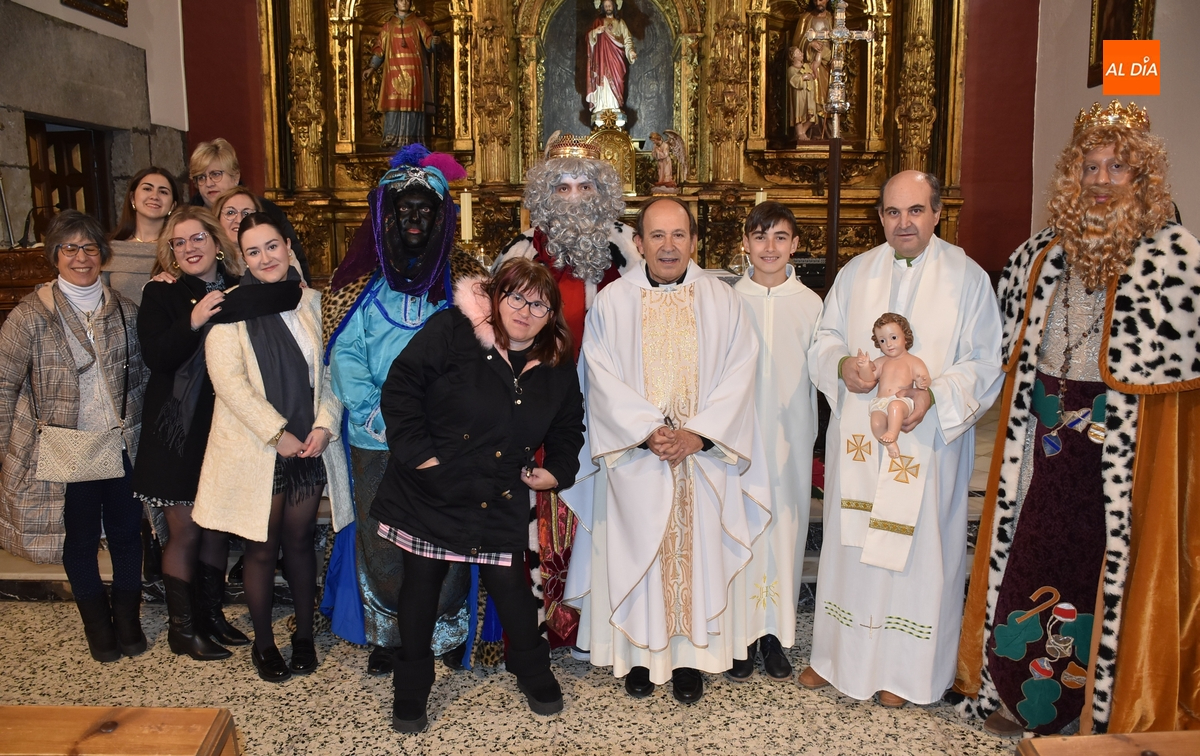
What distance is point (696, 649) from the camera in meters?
3.07

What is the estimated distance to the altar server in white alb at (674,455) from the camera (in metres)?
2.89

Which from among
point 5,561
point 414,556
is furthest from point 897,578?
point 5,561

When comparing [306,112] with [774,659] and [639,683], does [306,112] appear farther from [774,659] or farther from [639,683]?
[774,659]

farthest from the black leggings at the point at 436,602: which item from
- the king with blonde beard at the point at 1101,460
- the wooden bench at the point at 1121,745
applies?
the wooden bench at the point at 1121,745

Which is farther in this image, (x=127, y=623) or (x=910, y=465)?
(x=127, y=623)

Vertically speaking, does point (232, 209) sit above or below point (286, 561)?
above

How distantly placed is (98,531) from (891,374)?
3113mm

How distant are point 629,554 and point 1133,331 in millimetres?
1744

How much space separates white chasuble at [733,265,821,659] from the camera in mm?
3166

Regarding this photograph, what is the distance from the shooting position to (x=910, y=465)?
282 cm

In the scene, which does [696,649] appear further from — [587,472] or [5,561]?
[5,561]

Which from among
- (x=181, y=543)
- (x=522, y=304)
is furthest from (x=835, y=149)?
(x=181, y=543)

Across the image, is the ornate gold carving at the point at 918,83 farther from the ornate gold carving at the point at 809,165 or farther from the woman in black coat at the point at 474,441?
the woman in black coat at the point at 474,441

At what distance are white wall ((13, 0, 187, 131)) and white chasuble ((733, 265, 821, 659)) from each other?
21.3 ft
